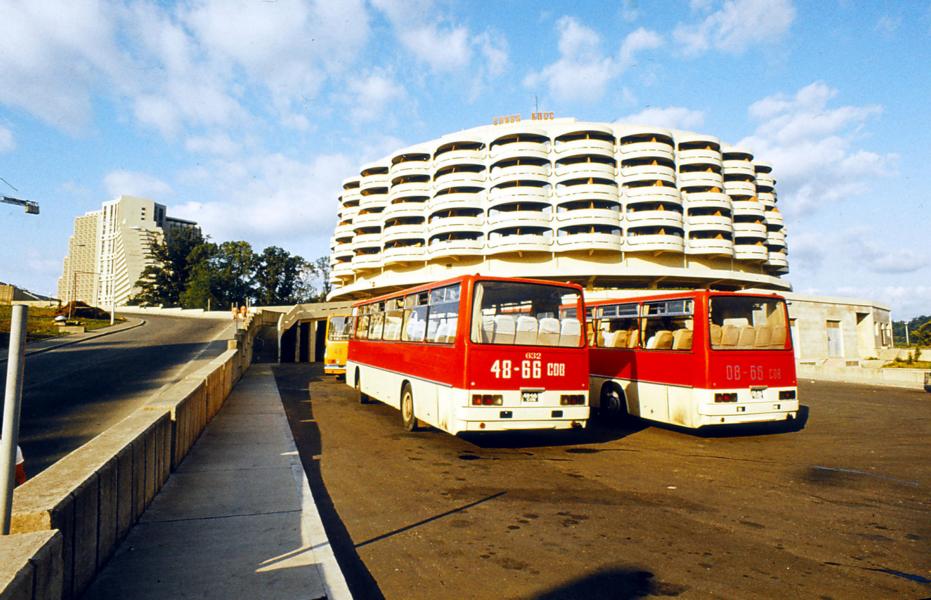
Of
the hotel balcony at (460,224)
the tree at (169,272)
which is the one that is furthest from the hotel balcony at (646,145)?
the tree at (169,272)

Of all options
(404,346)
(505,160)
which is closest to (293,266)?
(505,160)

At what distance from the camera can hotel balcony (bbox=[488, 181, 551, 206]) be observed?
214 ft

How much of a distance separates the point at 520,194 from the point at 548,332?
5758 cm

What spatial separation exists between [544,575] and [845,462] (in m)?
6.71

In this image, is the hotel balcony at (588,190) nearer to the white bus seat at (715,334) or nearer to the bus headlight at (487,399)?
the white bus seat at (715,334)

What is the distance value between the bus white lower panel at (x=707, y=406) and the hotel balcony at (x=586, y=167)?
57699 millimetres

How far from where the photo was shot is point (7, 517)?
9.27ft

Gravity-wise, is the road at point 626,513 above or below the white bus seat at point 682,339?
below

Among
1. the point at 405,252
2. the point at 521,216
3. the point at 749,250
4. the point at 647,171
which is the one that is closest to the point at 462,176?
the point at 521,216

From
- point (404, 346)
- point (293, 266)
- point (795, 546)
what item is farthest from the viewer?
point (293, 266)

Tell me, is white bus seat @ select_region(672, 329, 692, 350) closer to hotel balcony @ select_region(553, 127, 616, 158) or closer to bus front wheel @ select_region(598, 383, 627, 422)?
bus front wheel @ select_region(598, 383, 627, 422)

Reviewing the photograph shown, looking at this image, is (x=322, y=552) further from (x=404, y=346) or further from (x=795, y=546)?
(x=404, y=346)

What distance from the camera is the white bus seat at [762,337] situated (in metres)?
10.5

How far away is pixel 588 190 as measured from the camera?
64562 mm
